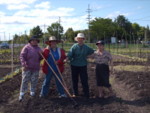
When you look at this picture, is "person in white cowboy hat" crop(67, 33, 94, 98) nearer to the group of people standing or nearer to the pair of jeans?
the group of people standing

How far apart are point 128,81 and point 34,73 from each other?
3827 mm

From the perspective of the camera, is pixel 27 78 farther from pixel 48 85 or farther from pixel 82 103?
pixel 82 103

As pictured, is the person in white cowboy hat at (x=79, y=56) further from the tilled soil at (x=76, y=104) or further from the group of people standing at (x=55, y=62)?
the tilled soil at (x=76, y=104)

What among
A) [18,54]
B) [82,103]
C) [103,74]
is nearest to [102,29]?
[18,54]

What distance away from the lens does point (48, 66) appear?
6.74m

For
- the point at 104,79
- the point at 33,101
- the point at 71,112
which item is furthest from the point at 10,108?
the point at 104,79

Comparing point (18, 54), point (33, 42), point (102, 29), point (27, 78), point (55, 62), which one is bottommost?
point (27, 78)

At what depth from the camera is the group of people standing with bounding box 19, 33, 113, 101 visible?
21.7 feet

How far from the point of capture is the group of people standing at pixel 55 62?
6602mm

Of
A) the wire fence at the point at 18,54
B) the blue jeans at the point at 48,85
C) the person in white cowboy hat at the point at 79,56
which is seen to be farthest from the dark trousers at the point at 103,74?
the wire fence at the point at 18,54

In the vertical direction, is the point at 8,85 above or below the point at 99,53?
below

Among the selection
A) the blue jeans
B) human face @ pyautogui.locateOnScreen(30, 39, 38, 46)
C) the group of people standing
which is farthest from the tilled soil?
human face @ pyautogui.locateOnScreen(30, 39, 38, 46)

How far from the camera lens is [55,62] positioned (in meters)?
6.63

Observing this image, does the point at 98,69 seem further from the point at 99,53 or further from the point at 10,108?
the point at 10,108
